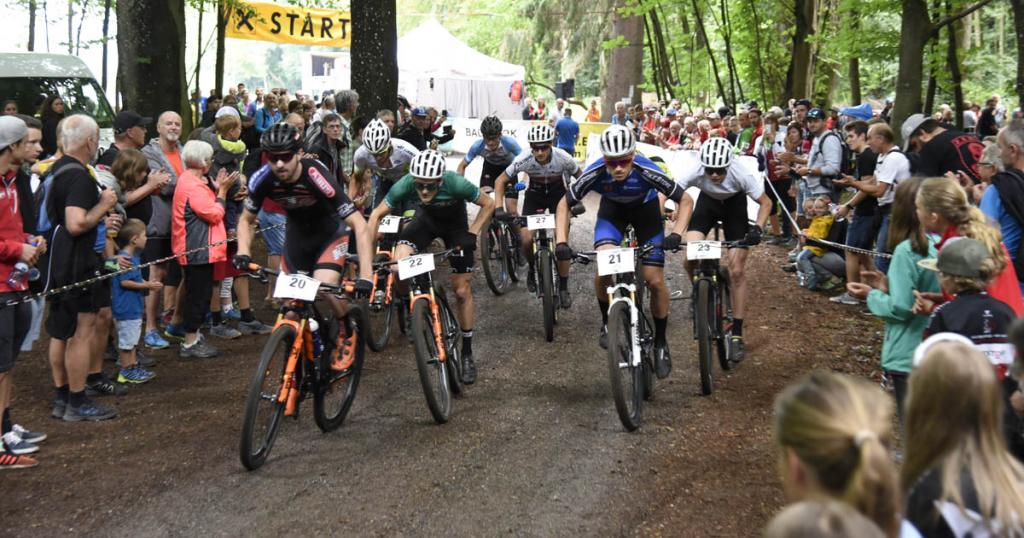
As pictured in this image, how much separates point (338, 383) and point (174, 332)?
3251 mm

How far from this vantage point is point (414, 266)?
7.17m

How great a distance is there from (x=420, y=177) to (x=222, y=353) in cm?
298

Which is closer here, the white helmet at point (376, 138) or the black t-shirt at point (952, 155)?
the black t-shirt at point (952, 155)

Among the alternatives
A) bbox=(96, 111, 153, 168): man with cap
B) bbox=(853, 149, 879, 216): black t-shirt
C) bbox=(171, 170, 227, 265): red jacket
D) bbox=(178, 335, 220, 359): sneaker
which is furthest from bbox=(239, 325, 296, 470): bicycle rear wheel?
bbox=(853, 149, 879, 216): black t-shirt

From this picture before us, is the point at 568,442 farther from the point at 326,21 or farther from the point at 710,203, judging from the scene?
the point at 326,21

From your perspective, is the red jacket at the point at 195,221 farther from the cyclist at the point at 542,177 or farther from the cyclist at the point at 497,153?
the cyclist at the point at 497,153

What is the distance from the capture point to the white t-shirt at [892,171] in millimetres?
9852

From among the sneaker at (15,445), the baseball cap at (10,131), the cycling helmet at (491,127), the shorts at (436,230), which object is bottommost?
the sneaker at (15,445)

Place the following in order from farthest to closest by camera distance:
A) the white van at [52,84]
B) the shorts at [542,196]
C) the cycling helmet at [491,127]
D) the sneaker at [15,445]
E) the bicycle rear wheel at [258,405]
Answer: the white van at [52,84], the cycling helmet at [491,127], the shorts at [542,196], the sneaker at [15,445], the bicycle rear wheel at [258,405]

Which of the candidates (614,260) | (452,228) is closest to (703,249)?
(614,260)

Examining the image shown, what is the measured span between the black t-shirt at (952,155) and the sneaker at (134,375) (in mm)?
7272

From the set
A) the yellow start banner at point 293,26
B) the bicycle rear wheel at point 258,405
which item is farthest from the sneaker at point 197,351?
the yellow start banner at point 293,26

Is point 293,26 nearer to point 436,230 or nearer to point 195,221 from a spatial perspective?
point 195,221

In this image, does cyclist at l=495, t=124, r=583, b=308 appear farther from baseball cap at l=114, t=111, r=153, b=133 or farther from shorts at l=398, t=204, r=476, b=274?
baseball cap at l=114, t=111, r=153, b=133
